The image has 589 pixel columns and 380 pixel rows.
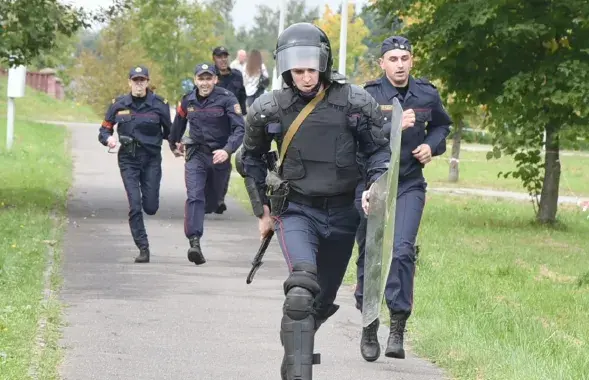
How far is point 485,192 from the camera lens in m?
29.5

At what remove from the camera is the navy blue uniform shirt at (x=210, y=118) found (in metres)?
13.6

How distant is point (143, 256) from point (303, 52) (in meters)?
6.67

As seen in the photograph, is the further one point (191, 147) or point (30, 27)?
point (30, 27)

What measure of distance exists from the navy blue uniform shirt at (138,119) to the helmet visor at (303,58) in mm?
6629

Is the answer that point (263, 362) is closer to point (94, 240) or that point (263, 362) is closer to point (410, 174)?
point (410, 174)

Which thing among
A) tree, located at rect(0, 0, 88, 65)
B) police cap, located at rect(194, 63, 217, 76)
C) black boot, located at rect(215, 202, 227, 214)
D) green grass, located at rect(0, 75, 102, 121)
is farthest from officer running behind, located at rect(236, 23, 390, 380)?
green grass, located at rect(0, 75, 102, 121)

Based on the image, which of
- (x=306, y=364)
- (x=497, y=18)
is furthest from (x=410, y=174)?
(x=497, y=18)

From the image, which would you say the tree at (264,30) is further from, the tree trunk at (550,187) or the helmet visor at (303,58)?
the helmet visor at (303,58)

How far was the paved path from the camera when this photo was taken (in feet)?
26.6

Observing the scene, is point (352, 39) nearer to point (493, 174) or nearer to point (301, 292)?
point (493, 174)

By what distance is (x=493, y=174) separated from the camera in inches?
1451

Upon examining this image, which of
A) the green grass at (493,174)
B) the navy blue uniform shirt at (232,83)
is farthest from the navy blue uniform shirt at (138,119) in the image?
the green grass at (493,174)

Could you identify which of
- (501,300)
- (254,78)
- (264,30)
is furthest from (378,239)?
(264,30)

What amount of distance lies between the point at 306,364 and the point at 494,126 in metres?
13.4
